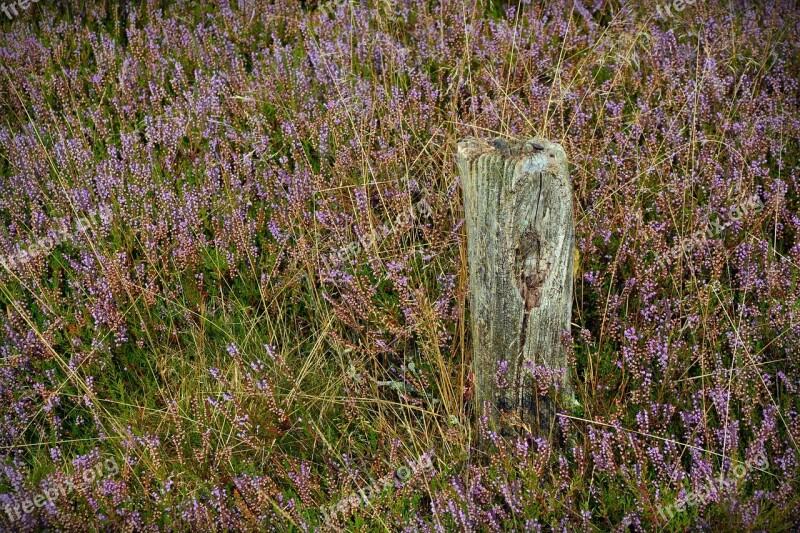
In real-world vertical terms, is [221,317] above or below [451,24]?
below

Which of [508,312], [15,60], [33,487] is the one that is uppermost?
[15,60]

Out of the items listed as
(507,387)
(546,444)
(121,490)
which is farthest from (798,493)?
(121,490)

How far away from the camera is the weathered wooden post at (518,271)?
99.5 inches

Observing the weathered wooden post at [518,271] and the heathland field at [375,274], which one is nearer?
the weathered wooden post at [518,271]

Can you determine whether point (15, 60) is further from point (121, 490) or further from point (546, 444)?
point (546, 444)

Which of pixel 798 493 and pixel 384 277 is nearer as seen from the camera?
pixel 798 493

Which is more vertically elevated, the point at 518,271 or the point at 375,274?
the point at 518,271

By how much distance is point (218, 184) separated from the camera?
4070 millimetres

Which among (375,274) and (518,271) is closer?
(518,271)

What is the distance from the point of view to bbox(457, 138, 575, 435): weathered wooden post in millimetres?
2527

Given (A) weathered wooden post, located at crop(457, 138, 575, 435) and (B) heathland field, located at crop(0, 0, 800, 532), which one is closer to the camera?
(A) weathered wooden post, located at crop(457, 138, 575, 435)

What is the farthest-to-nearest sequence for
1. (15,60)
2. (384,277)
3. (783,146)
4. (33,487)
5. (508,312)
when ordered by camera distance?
1. (15,60)
2. (783,146)
3. (384,277)
4. (33,487)
5. (508,312)

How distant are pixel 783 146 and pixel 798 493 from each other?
1.92 meters

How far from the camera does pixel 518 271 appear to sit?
106 inches
